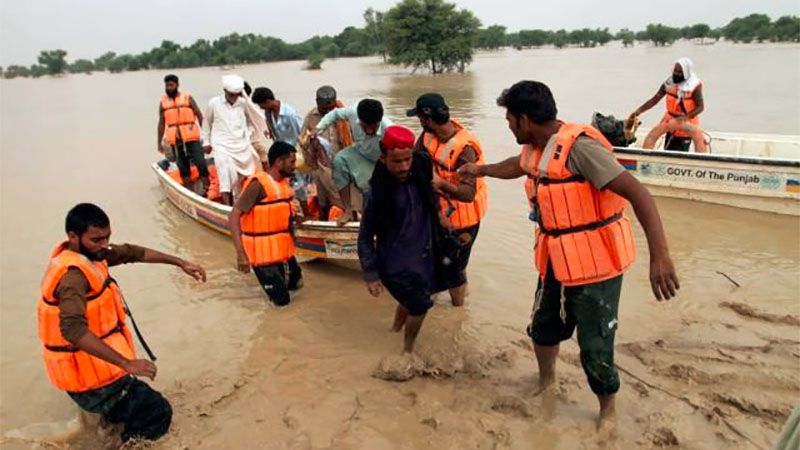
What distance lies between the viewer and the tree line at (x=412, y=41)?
1462 inches

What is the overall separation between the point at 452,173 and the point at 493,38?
77.7 m

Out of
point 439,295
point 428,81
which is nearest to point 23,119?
point 428,81

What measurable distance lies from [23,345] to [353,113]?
3608 mm

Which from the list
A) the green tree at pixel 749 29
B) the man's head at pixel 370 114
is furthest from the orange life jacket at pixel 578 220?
the green tree at pixel 749 29

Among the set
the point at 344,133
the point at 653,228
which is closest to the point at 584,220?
the point at 653,228

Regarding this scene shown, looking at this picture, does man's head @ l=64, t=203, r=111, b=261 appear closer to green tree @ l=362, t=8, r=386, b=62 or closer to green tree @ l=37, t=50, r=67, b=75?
green tree @ l=362, t=8, r=386, b=62

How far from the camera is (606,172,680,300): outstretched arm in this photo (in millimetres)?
2561

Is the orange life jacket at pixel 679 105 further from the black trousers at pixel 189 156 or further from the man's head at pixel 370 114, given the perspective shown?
the black trousers at pixel 189 156

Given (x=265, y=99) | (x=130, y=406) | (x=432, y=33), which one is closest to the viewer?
(x=130, y=406)

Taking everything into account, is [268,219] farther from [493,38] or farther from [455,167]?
[493,38]

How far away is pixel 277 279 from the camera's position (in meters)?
5.28

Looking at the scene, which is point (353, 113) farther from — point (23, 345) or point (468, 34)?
point (468, 34)

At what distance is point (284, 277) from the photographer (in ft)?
17.6

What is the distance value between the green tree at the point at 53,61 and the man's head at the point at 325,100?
109079mm
